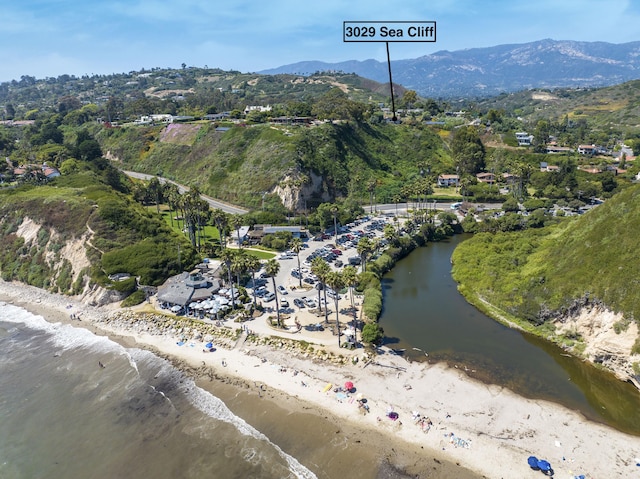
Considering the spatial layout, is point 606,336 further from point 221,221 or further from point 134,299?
point 134,299

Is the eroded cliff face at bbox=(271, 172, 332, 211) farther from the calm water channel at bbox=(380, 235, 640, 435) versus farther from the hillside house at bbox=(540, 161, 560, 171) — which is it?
the hillside house at bbox=(540, 161, 560, 171)

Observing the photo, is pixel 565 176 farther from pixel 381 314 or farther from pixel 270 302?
pixel 270 302

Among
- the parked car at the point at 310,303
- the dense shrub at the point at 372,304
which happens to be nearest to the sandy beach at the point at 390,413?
the dense shrub at the point at 372,304

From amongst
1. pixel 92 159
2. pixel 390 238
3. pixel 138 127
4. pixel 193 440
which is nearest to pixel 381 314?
pixel 390 238

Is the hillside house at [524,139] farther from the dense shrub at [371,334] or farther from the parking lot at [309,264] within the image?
the dense shrub at [371,334]

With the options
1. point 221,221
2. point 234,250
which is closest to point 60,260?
point 221,221
